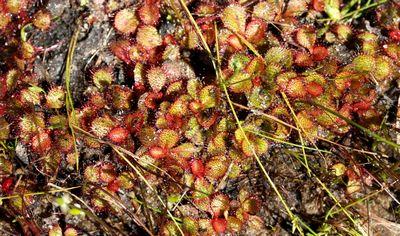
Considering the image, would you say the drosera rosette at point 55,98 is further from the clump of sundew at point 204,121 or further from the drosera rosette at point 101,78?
the drosera rosette at point 101,78

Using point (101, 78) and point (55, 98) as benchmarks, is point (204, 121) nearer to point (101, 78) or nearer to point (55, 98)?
point (101, 78)

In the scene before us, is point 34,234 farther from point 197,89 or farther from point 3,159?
point 197,89

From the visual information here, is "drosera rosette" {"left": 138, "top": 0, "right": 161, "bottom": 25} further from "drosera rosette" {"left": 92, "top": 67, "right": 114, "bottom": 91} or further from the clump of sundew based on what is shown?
"drosera rosette" {"left": 92, "top": 67, "right": 114, "bottom": 91}

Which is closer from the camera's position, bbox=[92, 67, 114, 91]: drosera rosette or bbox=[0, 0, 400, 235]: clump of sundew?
bbox=[0, 0, 400, 235]: clump of sundew

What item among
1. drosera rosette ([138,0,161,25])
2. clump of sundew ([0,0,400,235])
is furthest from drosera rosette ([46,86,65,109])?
drosera rosette ([138,0,161,25])

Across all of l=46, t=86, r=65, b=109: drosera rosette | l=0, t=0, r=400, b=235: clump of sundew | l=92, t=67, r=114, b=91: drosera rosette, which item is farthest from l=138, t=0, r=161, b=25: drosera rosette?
l=46, t=86, r=65, b=109: drosera rosette

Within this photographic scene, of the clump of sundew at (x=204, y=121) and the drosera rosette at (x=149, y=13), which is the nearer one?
the clump of sundew at (x=204, y=121)

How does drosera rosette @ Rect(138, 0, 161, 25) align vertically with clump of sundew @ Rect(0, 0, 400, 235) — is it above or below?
above

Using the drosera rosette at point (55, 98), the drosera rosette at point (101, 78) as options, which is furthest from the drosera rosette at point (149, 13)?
the drosera rosette at point (55, 98)

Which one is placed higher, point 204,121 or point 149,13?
point 149,13

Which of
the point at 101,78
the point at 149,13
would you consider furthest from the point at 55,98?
the point at 149,13

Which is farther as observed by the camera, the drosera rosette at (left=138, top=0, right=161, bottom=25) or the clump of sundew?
the drosera rosette at (left=138, top=0, right=161, bottom=25)

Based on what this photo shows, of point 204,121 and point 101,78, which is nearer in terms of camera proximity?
point 204,121
